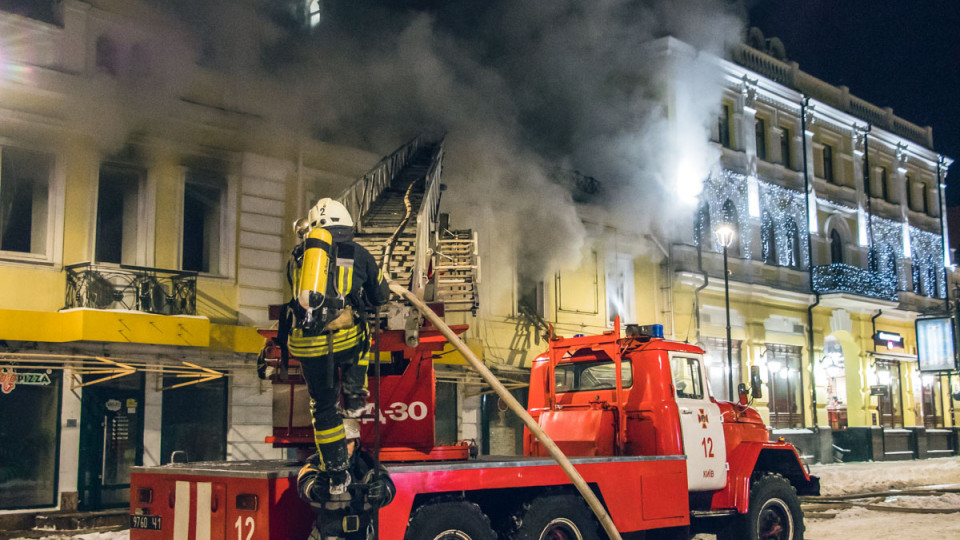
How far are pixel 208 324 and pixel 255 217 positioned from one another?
2395mm

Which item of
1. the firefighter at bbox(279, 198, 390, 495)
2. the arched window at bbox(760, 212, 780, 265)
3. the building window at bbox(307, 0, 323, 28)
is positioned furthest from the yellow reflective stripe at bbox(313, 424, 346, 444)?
the arched window at bbox(760, 212, 780, 265)

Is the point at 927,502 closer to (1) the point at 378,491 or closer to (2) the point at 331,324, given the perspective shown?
(1) the point at 378,491

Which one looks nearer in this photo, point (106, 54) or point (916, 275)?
point (106, 54)

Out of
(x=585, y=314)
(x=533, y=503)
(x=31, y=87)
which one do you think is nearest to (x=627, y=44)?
(x=585, y=314)

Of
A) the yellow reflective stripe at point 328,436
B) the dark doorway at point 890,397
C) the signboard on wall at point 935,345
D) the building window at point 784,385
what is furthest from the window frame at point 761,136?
the yellow reflective stripe at point 328,436

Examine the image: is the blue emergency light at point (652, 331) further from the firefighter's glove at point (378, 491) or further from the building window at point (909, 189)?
the building window at point (909, 189)

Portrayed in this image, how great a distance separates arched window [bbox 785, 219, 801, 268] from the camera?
89.1ft

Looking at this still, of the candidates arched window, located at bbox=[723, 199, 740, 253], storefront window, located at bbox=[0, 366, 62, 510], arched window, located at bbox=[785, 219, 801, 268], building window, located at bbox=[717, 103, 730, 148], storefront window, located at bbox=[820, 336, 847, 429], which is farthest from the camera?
arched window, located at bbox=[785, 219, 801, 268]

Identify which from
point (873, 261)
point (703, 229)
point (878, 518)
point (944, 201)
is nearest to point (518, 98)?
point (703, 229)

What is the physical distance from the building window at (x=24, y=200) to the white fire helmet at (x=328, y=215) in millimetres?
9406

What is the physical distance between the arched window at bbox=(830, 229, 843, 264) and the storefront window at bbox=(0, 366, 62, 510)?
24111 mm

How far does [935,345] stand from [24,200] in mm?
27811

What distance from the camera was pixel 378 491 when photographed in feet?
17.3

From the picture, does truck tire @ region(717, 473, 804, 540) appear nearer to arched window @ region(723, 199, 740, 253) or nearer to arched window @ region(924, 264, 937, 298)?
arched window @ region(723, 199, 740, 253)
